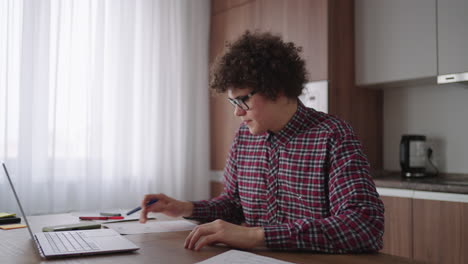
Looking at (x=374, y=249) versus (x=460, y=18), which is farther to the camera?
(x=460, y=18)

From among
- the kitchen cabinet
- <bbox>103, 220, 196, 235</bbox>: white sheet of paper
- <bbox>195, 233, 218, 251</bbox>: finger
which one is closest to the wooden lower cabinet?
the kitchen cabinet

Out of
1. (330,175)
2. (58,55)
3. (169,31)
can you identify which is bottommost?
(330,175)

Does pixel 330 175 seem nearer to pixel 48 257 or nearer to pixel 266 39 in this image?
pixel 266 39

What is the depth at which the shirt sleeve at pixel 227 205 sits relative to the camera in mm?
1520

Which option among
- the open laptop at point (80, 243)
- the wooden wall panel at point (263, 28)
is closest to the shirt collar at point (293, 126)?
the open laptop at point (80, 243)

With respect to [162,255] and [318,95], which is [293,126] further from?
[318,95]

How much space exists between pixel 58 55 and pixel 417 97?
8.06 ft

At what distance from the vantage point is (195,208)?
150 cm

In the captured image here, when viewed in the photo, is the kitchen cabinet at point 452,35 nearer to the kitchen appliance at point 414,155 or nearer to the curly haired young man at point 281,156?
the kitchen appliance at point 414,155

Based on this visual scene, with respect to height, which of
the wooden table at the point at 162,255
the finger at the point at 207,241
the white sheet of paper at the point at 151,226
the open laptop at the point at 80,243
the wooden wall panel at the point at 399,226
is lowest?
the wooden wall panel at the point at 399,226

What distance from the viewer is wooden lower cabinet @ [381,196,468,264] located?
6.68ft

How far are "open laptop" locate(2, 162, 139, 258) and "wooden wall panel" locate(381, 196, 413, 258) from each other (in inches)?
65.4

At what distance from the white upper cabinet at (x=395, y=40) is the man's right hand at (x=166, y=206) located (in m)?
1.75

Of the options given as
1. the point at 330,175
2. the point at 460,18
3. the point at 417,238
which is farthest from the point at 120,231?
the point at 460,18
